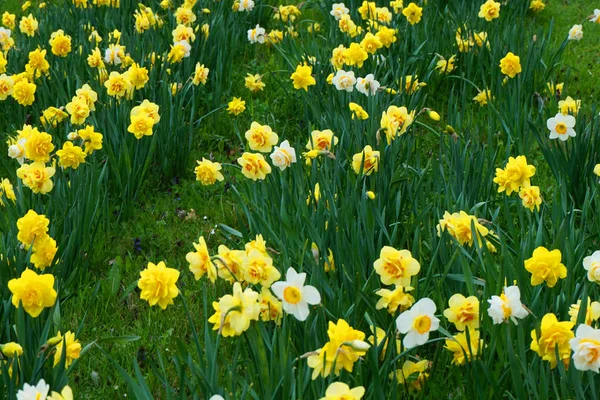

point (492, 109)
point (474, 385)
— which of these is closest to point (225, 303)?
point (474, 385)

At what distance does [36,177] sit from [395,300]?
4.67 feet

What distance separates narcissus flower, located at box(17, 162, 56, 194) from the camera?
2625 mm

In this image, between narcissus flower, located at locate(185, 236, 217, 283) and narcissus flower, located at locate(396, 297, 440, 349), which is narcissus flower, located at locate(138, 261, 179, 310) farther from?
narcissus flower, located at locate(396, 297, 440, 349)

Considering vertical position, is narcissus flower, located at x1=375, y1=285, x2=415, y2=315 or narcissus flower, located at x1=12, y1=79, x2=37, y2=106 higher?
narcissus flower, located at x1=375, y1=285, x2=415, y2=315

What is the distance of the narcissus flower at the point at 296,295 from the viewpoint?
1696 mm

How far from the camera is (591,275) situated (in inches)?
71.9

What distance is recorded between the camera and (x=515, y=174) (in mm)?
2490

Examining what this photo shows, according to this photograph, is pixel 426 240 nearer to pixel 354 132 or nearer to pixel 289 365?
pixel 354 132

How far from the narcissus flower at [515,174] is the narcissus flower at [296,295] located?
A: 1.07 meters

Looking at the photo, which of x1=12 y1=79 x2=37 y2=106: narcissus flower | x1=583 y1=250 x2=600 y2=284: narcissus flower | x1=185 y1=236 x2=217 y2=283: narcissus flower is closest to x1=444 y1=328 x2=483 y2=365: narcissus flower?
x1=583 y1=250 x2=600 y2=284: narcissus flower

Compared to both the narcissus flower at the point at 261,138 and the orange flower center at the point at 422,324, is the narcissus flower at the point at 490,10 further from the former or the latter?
the orange flower center at the point at 422,324

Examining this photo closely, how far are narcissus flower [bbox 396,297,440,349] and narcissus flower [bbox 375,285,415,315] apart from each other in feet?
0.81

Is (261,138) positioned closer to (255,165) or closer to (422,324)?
(255,165)

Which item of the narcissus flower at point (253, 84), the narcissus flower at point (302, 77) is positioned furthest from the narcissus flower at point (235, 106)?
the narcissus flower at point (302, 77)
